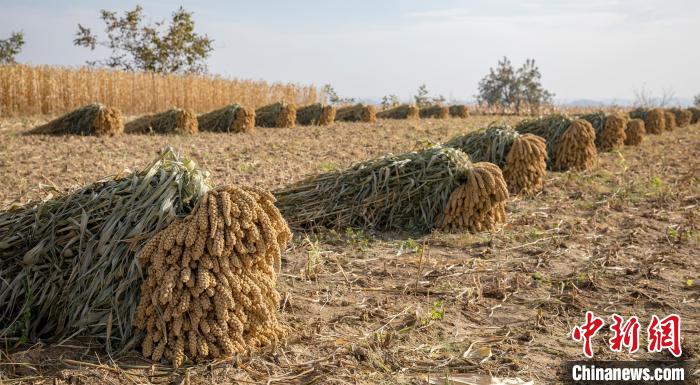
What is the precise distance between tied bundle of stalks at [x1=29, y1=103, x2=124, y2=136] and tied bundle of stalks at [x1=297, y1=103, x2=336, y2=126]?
22.1 feet

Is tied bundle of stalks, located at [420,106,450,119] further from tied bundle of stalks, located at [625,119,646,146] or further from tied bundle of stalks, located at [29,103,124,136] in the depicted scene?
tied bundle of stalks, located at [29,103,124,136]

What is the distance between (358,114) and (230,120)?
7051 millimetres

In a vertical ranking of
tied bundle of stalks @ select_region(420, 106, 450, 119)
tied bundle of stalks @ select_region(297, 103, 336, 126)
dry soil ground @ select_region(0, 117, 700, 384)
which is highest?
tied bundle of stalks @ select_region(420, 106, 450, 119)

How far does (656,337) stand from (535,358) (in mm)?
792

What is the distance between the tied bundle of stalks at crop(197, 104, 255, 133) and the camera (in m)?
15.1

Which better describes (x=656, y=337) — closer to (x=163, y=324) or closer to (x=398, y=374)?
(x=398, y=374)

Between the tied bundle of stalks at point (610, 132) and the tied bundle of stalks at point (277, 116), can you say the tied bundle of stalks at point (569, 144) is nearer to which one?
the tied bundle of stalks at point (610, 132)

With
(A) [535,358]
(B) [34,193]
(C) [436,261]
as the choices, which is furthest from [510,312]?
(B) [34,193]

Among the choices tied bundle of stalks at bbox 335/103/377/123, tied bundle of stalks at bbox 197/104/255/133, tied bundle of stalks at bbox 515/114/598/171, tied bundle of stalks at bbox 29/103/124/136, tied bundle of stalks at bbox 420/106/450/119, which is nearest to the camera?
tied bundle of stalks at bbox 515/114/598/171

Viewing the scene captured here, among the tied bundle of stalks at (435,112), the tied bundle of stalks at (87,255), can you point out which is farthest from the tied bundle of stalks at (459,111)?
the tied bundle of stalks at (87,255)

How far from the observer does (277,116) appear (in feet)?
56.4

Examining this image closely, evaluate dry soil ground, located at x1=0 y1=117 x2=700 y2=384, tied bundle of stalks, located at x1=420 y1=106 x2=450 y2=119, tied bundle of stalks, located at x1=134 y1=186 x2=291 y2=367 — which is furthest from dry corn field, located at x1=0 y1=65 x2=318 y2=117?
tied bundle of stalks, located at x1=134 y1=186 x2=291 y2=367

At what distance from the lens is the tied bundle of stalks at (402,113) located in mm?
24219

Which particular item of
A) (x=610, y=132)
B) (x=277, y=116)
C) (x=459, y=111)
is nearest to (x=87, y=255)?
(x=610, y=132)
